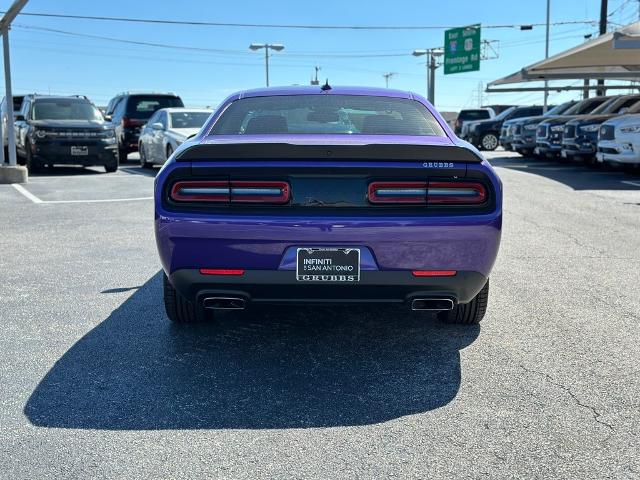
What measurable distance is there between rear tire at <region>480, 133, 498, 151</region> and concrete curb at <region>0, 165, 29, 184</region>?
1872cm

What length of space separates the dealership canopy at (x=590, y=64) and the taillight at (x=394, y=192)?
667 inches

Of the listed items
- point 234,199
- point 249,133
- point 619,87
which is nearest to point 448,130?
point 249,133

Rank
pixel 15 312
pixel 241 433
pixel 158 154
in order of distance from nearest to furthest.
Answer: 1. pixel 241 433
2. pixel 15 312
3. pixel 158 154

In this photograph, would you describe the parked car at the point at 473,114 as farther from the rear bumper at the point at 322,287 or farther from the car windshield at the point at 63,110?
the rear bumper at the point at 322,287

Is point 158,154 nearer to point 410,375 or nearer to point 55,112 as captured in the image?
point 55,112

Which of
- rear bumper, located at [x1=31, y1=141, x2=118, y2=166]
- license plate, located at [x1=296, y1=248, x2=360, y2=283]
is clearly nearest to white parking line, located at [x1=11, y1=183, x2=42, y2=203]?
rear bumper, located at [x1=31, y1=141, x2=118, y2=166]

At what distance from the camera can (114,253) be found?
696cm

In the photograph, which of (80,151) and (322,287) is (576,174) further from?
(322,287)

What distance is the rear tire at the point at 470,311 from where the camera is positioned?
442cm

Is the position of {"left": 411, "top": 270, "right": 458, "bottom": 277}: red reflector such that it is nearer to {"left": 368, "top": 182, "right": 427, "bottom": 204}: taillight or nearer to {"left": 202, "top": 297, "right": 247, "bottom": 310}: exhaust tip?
{"left": 368, "top": 182, "right": 427, "bottom": 204}: taillight

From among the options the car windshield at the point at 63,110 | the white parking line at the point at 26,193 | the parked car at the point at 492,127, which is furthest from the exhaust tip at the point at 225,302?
the parked car at the point at 492,127

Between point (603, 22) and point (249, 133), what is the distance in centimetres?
3474

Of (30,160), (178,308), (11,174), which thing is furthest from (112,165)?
(178,308)

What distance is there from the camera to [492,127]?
28.1m
